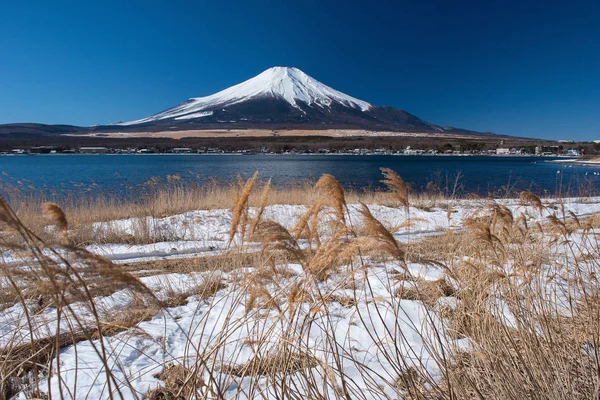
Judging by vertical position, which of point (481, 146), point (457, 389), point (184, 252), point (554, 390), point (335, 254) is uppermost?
point (481, 146)

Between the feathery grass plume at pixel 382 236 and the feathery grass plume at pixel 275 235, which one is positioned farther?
the feathery grass plume at pixel 275 235

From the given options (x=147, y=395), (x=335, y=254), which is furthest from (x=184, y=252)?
(x=335, y=254)

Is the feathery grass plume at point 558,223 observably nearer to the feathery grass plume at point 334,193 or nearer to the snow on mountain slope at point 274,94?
the feathery grass plume at point 334,193

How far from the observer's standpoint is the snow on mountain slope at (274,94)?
545 ft

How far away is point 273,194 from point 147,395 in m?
9.62

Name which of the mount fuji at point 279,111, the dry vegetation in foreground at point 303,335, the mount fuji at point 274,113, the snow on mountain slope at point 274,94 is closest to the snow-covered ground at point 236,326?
the dry vegetation in foreground at point 303,335

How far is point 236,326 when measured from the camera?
2047mm

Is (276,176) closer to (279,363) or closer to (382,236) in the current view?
(279,363)

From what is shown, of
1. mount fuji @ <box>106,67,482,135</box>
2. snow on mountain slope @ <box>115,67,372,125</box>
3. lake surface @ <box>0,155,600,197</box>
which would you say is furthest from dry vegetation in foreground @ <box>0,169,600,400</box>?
snow on mountain slope @ <box>115,67,372,125</box>

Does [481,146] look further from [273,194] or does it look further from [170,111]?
[170,111]

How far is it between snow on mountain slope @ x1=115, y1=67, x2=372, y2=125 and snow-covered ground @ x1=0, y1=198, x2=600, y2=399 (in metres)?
160

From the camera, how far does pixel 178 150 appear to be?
2734 inches

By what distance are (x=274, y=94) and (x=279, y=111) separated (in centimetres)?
2211

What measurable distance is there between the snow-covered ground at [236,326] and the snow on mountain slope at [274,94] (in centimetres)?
16040
